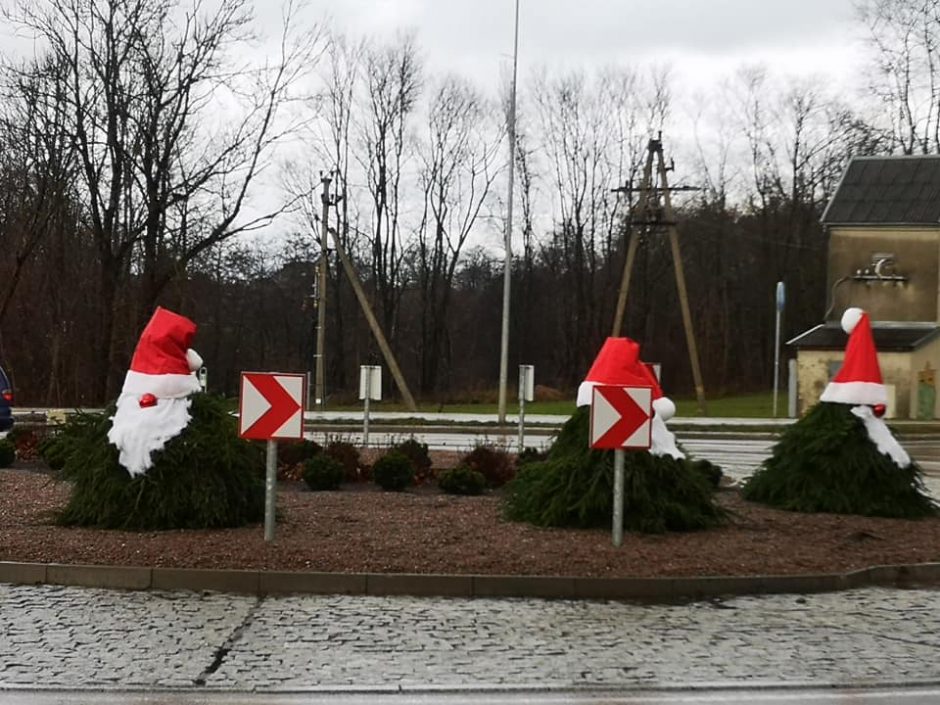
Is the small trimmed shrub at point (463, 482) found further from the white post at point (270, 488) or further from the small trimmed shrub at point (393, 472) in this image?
the white post at point (270, 488)

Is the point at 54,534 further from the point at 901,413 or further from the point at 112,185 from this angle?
the point at 901,413

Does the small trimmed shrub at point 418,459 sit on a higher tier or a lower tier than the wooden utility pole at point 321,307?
lower

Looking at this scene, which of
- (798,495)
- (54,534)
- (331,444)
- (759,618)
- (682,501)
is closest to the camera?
(759,618)

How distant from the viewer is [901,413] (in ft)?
127

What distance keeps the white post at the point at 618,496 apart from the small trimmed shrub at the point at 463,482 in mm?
4172

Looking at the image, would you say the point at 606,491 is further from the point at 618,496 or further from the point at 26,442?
the point at 26,442

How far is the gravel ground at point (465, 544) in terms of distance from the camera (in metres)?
9.30

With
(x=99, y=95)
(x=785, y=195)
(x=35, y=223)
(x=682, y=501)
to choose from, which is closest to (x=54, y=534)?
(x=682, y=501)

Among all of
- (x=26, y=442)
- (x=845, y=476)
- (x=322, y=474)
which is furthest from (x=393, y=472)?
(x=26, y=442)

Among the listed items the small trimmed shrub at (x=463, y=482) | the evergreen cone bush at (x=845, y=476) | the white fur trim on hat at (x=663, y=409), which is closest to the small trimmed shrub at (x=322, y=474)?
the small trimmed shrub at (x=463, y=482)

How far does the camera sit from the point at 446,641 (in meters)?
7.35

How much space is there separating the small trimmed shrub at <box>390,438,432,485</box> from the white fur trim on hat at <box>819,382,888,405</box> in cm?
552

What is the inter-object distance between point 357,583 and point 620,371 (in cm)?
396

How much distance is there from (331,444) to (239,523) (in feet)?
17.2
